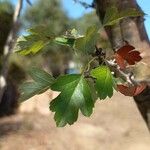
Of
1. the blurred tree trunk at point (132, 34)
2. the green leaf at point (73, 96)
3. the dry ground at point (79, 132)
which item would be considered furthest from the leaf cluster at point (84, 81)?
the dry ground at point (79, 132)

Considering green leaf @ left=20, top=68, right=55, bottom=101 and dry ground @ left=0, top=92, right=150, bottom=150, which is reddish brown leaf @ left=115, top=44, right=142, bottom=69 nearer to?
green leaf @ left=20, top=68, right=55, bottom=101

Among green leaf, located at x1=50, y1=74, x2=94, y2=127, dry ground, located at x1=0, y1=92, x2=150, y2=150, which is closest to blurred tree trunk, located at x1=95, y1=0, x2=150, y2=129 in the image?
green leaf, located at x1=50, y1=74, x2=94, y2=127

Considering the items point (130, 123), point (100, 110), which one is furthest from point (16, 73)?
point (130, 123)

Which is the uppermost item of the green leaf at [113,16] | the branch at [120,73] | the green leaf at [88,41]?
the green leaf at [113,16]

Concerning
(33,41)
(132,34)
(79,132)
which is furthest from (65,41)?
(79,132)

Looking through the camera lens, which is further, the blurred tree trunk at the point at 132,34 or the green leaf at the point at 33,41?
the blurred tree trunk at the point at 132,34

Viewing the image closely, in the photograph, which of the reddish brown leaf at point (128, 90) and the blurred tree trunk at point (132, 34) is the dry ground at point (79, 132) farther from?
the reddish brown leaf at point (128, 90)
